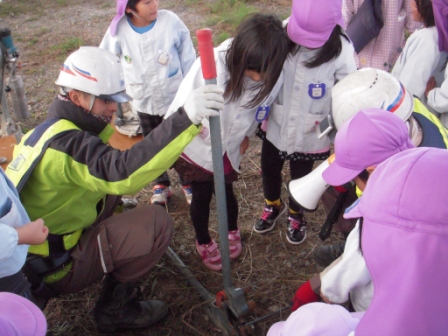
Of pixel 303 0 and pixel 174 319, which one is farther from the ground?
pixel 303 0

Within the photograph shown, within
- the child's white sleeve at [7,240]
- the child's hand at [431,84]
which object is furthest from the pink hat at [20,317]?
the child's hand at [431,84]

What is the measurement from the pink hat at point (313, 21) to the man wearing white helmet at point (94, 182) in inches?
24.5

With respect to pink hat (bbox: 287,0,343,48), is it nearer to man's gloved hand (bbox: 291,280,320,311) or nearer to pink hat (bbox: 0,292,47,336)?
man's gloved hand (bbox: 291,280,320,311)

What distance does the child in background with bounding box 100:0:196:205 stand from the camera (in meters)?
3.03

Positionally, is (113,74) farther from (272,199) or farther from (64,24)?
(64,24)

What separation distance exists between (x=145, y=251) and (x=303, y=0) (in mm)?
1427

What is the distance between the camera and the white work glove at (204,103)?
65.4 inches

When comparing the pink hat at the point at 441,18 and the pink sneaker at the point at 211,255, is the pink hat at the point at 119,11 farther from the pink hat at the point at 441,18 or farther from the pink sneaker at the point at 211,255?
the pink hat at the point at 441,18

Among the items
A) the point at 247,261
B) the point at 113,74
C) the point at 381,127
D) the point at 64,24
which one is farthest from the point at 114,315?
the point at 64,24

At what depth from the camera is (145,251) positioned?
2.14 meters

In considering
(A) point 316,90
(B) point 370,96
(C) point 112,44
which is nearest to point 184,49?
(C) point 112,44

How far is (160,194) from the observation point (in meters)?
3.42

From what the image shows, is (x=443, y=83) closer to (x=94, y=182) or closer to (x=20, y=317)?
(x=94, y=182)


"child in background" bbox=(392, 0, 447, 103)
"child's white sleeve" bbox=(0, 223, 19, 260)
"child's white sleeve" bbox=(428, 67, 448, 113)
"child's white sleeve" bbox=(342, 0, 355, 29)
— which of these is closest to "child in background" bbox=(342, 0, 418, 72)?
"child's white sleeve" bbox=(342, 0, 355, 29)
